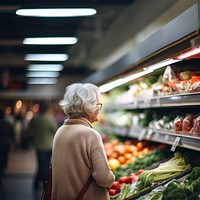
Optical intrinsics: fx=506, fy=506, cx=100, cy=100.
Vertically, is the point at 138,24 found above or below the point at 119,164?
above

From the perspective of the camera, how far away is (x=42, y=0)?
6.57 metres

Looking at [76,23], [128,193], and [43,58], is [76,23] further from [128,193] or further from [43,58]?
[128,193]

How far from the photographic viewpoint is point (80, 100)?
3.83m

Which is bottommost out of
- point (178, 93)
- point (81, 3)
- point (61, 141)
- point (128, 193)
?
point (128, 193)

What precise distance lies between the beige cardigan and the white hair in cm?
8

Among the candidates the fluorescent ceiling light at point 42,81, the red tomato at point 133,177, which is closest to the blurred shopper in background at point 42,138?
the red tomato at point 133,177

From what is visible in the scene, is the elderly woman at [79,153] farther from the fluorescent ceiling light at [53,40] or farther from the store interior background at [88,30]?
the fluorescent ceiling light at [53,40]

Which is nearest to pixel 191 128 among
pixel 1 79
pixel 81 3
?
pixel 81 3

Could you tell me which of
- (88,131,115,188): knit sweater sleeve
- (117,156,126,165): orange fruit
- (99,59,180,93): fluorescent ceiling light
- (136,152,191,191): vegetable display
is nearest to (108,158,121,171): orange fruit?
(117,156,126,165): orange fruit

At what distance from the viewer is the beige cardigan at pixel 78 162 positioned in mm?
3721

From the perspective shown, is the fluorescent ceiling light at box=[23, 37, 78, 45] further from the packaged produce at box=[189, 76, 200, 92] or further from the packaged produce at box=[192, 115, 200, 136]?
the packaged produce at box=[192, 115, 200, 136]

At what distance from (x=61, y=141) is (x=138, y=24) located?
230 inches

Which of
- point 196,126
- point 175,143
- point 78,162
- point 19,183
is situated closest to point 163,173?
point 175,143

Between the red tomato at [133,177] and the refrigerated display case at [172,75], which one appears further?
the red tomato at [133,177]
